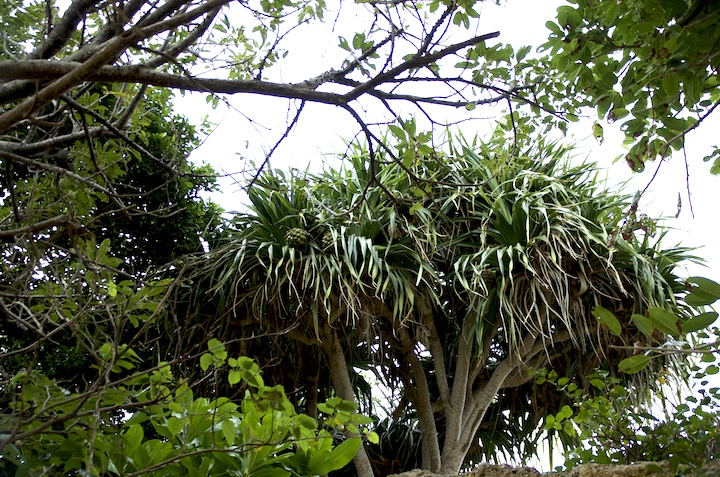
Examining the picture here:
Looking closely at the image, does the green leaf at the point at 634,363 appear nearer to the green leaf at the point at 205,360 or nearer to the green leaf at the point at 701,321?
the green leaf at the point at 701,321

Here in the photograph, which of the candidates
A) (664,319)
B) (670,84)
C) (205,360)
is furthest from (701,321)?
(205,360)

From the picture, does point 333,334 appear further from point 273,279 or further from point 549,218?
point 549,218

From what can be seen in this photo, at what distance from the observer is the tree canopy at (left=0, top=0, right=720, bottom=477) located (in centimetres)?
162

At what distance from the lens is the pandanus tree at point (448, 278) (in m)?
3.28

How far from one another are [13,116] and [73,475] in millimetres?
1687

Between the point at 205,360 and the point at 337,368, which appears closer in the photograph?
the point at 205,360

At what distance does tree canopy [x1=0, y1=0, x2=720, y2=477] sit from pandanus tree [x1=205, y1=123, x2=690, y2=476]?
18 mm

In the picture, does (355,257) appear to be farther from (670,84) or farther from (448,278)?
(670,84)

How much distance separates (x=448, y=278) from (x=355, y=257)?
2.30ft

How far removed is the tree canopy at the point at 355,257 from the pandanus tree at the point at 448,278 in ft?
0.06

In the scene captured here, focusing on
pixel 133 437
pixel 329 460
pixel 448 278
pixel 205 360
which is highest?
pixel 448 278

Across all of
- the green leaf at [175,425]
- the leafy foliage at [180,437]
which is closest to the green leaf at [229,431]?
the leafy foliage at [180,437]

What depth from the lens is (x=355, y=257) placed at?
3318mm

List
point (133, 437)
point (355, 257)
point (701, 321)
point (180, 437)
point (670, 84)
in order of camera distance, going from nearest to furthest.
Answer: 1. point (701, 321)
2. point (670, 84)
3. point (133, 437)
4. point (180, 437)
5. point (355, 257)
